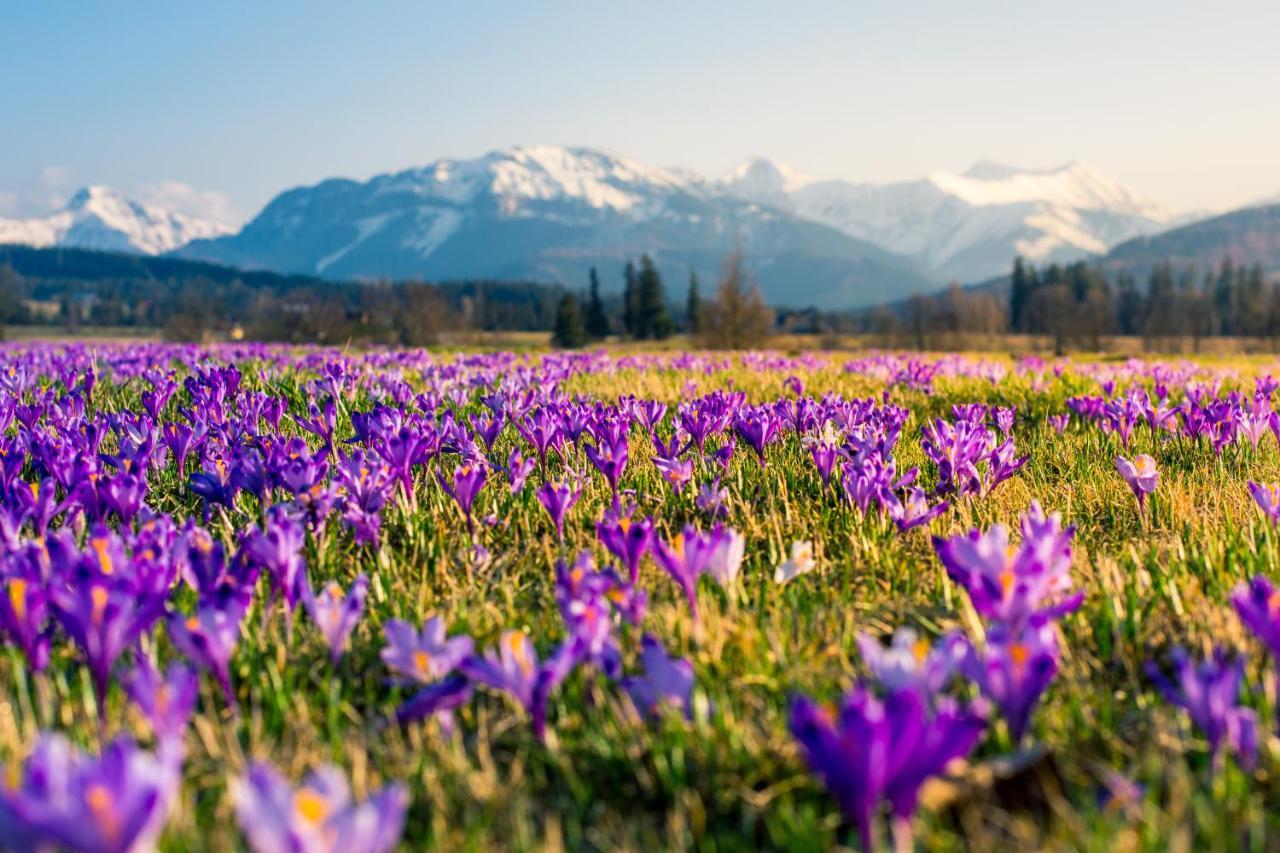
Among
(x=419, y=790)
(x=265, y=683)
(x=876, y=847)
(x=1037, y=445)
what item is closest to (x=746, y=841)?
(x=876, y=847)

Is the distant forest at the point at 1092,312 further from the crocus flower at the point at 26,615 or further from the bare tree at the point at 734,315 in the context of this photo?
the crocus flower at the point at 26,615

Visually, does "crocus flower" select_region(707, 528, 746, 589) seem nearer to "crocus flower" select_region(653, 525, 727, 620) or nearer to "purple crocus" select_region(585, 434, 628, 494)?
"crocus flower" select_region(653, 525, 727, 620)

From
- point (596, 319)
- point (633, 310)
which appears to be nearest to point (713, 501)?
point (633, 310)

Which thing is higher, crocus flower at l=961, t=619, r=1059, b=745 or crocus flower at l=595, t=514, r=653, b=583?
crocus flower at l=595, t=514, r=653, b=583

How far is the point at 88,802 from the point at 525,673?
2.60 feet

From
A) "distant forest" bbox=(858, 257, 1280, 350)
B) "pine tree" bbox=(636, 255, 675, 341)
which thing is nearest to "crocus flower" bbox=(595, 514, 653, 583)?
"distant forest" bbox=(858, 257, 1280, 350)

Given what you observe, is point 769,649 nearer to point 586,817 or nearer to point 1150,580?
point 586,817

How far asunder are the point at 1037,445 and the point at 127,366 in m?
7.95

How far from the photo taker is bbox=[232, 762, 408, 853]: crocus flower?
3.80 feet

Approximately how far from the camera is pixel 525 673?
5.91ft

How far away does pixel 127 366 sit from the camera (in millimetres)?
8773

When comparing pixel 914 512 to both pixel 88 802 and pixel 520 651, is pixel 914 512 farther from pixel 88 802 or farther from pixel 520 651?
pixel 88 802

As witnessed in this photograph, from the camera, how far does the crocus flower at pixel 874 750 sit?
4.39 feet

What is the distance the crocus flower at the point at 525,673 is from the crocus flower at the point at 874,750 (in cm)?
55
